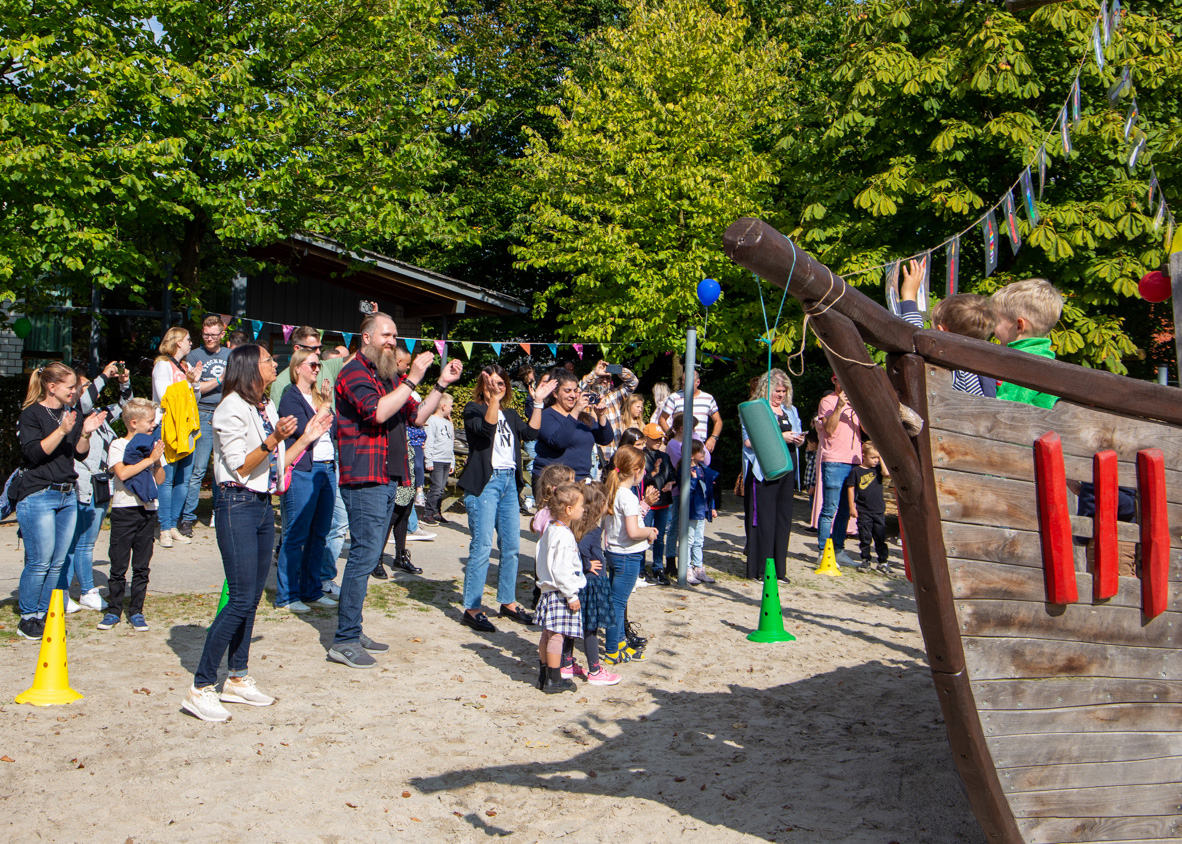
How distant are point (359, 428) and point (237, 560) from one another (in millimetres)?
1210

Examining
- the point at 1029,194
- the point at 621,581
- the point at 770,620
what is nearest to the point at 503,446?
the point at 621,581

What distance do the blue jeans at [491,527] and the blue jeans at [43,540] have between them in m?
2.57

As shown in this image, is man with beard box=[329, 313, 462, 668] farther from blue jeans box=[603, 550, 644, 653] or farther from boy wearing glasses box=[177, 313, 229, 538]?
boy wearing glasses box=[177, 313, 229, 538]

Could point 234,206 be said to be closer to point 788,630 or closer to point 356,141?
point 356,141

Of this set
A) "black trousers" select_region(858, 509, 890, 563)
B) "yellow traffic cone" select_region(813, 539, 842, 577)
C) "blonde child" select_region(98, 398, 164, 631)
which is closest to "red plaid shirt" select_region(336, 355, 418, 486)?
"blonde child" select_region(98, 398, 164, 631)

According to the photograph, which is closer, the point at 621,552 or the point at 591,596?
the point at 591,596

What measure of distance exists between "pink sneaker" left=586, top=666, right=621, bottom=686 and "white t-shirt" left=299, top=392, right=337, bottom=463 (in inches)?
106

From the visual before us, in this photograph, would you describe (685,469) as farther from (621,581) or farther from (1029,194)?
(1029,194)

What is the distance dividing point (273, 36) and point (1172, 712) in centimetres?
1314

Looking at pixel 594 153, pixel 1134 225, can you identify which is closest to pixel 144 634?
pixel 1134 225

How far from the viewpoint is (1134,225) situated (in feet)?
37.2

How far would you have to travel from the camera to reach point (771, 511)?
29.6ft

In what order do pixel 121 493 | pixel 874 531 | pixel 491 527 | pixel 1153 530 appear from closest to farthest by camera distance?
pixel 1153 530, pixel 121 493, pixel 491 527, pixel 874 531

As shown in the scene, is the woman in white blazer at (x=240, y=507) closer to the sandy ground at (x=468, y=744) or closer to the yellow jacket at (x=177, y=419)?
the sandy ground at (x=468, y=744)
